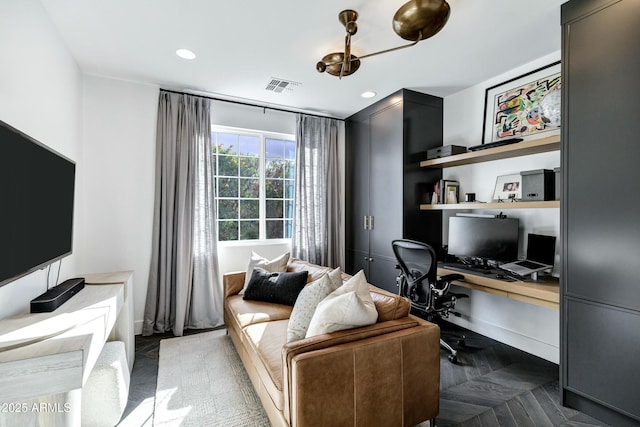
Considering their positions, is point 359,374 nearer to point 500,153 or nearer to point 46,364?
point 46,364

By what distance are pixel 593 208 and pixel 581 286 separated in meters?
0.50

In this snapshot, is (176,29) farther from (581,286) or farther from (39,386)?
(581,286)

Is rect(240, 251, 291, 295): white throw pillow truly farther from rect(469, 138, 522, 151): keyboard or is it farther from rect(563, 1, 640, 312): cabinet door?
rect(563, 1, 640, 312): cabinet door

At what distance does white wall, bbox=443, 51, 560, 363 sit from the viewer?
2.63 metres

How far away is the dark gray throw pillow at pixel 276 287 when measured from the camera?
8.96ft

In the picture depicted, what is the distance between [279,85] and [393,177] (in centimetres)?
163

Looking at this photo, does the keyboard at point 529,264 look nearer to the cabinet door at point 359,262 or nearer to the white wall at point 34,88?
the cabinet door at point 359,262

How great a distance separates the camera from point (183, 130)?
10.8 ft

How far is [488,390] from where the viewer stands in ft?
7.15

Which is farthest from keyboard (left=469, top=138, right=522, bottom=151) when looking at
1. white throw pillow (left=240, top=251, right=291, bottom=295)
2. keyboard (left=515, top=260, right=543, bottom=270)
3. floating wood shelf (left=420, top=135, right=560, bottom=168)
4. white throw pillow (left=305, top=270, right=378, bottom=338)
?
white throw pillow (left=240, top=251, right=291, bottom=295)

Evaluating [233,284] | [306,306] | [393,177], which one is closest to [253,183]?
[233,284]

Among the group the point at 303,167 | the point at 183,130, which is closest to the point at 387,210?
the point at 303,167

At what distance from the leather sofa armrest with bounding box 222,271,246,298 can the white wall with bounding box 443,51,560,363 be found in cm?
241

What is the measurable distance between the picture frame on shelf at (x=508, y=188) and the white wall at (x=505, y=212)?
8 cm
